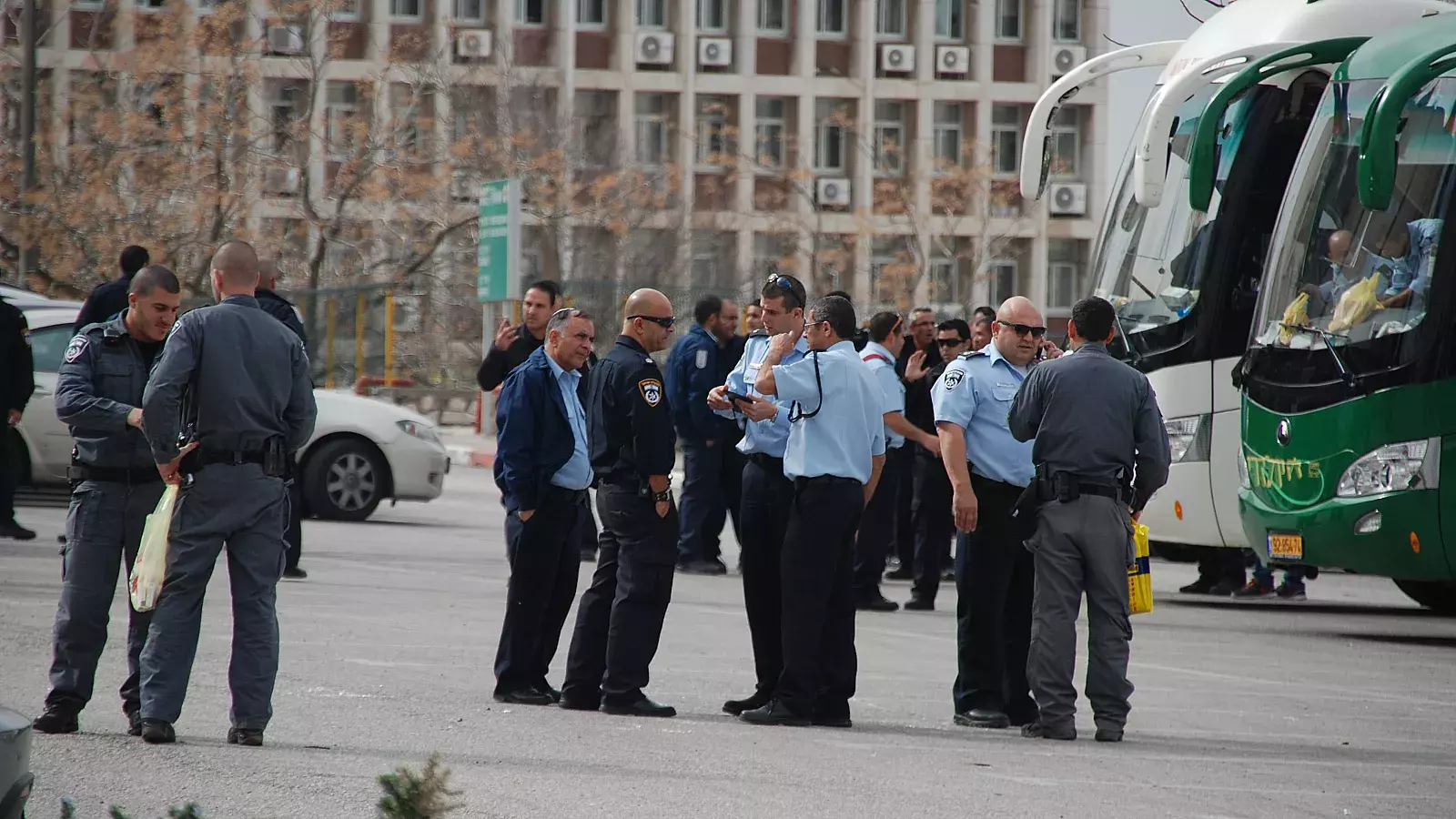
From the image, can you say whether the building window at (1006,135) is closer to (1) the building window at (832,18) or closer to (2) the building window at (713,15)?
(1) the building window at (832,18)

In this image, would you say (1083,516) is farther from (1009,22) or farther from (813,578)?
(1009,22)

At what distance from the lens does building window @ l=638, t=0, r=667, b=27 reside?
190 feet

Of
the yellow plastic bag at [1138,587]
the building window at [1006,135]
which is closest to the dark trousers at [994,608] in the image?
the yellow plastic bag at [1138,587]

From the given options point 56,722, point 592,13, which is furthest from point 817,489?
point 592,13

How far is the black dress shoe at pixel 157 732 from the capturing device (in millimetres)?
7590

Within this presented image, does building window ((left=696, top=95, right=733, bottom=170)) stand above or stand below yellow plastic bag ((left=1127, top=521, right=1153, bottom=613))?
above

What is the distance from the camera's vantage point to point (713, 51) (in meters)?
57.4

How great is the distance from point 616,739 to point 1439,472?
589cm

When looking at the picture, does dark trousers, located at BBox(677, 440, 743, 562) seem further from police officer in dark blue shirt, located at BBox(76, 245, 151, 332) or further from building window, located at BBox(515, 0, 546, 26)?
building window, located at BBox(515, 0, 546, 26)

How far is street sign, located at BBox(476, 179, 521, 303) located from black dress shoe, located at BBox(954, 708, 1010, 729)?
24.0m

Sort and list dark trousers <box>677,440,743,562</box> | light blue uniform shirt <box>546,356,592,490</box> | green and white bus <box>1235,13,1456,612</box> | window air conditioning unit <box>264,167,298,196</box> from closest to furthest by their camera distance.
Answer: light blue uniform shirt <box>546,356,592,490</box>, green and white bus <box>1235,13,1456,612</box>, dark trousers <box>677,440,743,562</box>, window air conditioning unit <box>264,167,298,196</box>

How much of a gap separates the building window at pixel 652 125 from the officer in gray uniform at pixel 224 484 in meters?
49.4

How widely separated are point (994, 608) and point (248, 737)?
327 cm

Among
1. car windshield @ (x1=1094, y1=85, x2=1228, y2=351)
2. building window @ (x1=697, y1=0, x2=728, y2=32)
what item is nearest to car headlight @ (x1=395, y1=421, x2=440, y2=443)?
car windshield @ (x1=1094, y1=85, x2=1228, y2=351)
